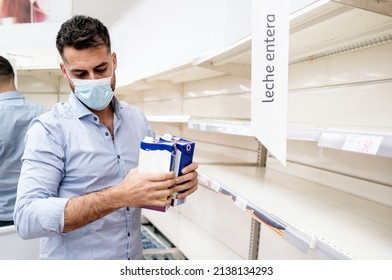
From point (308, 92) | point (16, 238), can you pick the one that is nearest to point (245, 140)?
point (308, 92)

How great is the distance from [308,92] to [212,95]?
3.65ft

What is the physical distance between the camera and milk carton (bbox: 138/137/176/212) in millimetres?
1034

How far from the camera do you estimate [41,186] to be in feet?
3.60

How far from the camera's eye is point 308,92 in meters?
1.73

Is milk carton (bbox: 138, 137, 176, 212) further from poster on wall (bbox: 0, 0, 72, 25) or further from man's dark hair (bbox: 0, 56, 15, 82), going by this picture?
poster on wall (bbox: 0, 0, 72, 25)

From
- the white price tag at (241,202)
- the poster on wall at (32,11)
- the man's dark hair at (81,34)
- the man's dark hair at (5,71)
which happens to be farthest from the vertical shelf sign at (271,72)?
the poster on wall at (32,11)

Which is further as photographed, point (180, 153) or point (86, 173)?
point (86, 173)

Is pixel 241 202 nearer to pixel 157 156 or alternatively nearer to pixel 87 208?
pixel 157 156

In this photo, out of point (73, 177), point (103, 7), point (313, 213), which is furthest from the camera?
point (103, 7)

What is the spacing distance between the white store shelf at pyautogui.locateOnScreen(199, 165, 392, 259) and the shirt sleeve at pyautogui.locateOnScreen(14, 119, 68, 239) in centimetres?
74

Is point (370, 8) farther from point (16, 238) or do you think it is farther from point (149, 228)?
point (149, 228)

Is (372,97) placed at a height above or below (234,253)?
above

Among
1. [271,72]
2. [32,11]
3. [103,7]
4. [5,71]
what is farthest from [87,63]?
[103,7]

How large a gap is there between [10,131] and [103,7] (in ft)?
11.2
